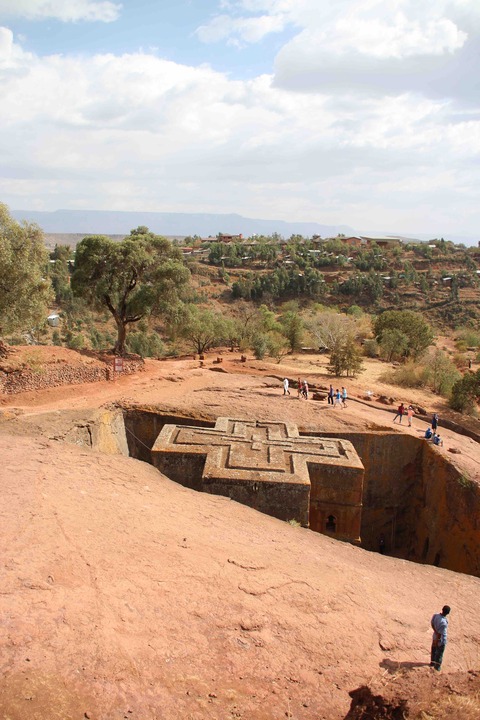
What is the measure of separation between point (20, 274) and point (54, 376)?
3.75 m

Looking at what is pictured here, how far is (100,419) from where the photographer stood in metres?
13.9

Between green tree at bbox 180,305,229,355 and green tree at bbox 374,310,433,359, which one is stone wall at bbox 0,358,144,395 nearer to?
green tree at bbox 180,305,229,355

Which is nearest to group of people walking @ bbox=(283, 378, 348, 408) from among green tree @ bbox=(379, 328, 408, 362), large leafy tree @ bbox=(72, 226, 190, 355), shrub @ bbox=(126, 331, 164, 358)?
large leafy tree @ bbox=(72, 226, 190, 355)

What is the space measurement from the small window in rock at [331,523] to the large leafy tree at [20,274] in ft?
41.2

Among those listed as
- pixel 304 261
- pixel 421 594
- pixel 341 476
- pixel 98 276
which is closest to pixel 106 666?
Result: pixel 421 594

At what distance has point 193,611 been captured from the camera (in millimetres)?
5883

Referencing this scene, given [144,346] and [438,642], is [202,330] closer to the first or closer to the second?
[144,346]

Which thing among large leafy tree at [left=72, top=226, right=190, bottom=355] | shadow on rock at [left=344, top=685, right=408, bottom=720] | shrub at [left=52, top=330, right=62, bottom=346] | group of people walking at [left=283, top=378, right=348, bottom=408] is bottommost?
shrub at [left=52, top=330, right=62, bottom=346]

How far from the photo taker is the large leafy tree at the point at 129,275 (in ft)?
68.6

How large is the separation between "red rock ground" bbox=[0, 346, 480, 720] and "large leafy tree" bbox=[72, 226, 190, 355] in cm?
1217

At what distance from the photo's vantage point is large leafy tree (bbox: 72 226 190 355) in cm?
2092

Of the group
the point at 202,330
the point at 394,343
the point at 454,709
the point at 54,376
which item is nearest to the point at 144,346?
the point at 202,330

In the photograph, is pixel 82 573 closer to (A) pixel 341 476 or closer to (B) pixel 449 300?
(A) pixel 341 476

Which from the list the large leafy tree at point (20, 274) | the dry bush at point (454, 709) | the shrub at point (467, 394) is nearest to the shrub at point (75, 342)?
the large leafy tree at point (20, 274)
